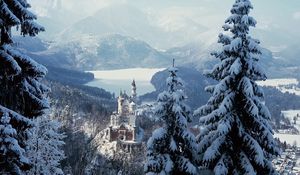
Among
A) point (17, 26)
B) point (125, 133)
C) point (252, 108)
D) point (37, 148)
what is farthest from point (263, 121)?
point (125, 133)

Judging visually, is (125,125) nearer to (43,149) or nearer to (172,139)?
(43,149)

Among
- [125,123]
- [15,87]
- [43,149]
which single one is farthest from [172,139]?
[125,123]

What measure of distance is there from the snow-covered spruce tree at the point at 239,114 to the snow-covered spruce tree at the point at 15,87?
25.4 ft

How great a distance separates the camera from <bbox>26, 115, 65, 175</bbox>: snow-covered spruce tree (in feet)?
89.2

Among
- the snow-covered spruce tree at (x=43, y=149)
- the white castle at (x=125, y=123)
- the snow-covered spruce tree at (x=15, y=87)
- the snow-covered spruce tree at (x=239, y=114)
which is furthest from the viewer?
the white castle at (x=125, y=123)

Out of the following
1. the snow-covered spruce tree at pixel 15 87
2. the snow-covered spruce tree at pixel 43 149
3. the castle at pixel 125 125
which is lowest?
the castle at pixel 125 125

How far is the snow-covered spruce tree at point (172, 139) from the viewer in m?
21.3

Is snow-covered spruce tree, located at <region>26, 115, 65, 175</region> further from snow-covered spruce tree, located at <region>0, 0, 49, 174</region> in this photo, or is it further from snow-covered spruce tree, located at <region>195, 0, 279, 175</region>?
snow-covered spruce tree, located at <region>0, 0, 49, 174</region>

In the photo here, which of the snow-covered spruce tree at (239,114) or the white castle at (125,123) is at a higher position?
the snow-covered spruce tree at (239,114)

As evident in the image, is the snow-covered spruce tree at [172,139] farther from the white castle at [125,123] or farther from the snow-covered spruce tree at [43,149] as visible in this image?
the white castle at [125,123]

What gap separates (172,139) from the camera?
21.4m

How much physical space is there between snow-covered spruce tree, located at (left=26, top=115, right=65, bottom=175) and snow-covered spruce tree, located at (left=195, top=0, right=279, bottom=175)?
9.96 metres

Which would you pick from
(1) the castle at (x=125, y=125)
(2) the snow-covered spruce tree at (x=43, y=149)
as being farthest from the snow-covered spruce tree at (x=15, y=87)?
(1) the castle at (x=125, y=125)

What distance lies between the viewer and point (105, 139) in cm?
11200
